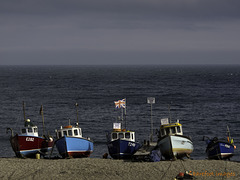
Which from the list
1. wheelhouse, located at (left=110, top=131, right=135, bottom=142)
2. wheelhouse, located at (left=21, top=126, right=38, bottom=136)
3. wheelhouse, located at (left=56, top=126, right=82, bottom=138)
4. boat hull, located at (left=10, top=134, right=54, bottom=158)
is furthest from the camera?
wheelhouse, located at (left=21, top=126, right=38, bottom=136)

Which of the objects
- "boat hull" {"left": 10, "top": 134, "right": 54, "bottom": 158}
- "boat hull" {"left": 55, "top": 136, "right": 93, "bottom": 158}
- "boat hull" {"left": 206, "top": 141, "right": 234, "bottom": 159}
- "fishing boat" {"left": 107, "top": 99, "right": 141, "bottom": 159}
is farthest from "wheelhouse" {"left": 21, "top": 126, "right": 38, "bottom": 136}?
"boat hull" {"left": 206, "top": 141, "right": 234, "bottom": 159}

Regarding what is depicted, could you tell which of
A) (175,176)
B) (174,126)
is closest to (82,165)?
(175,176)

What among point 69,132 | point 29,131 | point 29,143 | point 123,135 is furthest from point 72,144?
point 29,131

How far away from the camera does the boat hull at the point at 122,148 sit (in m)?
39.7

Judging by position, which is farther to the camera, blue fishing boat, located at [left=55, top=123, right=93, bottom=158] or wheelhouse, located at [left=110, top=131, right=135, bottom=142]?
wheelhouse, located at [left=110, top=131, right=135, bottom=142]

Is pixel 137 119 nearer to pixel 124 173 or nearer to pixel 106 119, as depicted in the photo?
pixel 106 119

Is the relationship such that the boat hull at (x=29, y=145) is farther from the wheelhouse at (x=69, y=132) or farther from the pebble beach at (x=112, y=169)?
the pebble beach at (x=112, y=169)

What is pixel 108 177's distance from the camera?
3216cm

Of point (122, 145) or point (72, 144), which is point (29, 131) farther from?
point (122, 145)

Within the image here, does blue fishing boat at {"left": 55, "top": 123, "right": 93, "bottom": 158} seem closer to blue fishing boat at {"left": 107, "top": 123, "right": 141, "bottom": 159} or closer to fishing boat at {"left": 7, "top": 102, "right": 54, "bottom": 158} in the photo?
fishing boat at {"left": 7, "top": 102, "right": 54, "bottom": 158}

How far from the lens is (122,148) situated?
39750 mm

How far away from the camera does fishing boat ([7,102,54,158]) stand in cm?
4147

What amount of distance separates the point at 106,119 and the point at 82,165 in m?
38.0

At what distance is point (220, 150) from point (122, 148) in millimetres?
10770
